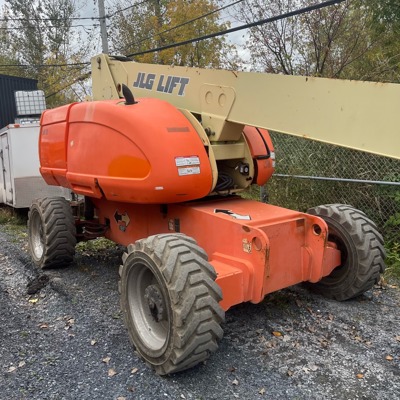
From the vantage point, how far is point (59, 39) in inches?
1089

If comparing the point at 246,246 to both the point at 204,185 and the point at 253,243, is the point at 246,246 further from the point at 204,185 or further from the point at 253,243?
the point at 204,185

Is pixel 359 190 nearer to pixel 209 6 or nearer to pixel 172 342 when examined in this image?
pixel 172 342

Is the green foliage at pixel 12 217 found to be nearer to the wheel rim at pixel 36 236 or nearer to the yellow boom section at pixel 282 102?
the wheel rim at pixel 36 236

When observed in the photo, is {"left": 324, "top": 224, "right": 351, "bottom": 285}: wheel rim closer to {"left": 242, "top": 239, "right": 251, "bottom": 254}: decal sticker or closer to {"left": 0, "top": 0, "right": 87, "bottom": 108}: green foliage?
{"left": 242, "top": 239, "right": 251, "bottom": 254}: decal sticker

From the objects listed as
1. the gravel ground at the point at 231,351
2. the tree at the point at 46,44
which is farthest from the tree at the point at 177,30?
the gravel ground at the point at 231,351

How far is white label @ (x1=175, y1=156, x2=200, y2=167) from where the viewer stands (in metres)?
3.95

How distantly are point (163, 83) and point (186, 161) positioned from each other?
1253mm

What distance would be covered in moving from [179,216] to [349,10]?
854 cm

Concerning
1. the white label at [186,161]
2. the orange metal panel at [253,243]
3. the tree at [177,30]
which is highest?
the tree at [177,30]

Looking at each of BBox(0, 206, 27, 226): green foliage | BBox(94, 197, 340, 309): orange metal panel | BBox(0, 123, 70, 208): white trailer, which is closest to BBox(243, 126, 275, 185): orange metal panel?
BBox(94, 197, 340, 309): orange metal panel

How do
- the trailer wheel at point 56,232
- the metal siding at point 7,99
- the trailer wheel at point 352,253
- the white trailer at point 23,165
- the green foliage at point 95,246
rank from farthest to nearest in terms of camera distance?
1. the metal siding at point 7,99
2. the white trailer at point 23,165
3. the green foliage at point 95,246
4. the trailer wheel at point 56,232
5. the trailer wheel at point 352,253

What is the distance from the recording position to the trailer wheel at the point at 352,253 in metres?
4.32

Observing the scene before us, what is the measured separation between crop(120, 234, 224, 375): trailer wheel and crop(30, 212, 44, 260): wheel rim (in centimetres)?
292

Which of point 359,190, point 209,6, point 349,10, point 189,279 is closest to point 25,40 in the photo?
point 209,6
